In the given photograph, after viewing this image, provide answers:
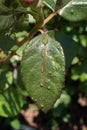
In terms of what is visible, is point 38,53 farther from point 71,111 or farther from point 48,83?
point 71,111

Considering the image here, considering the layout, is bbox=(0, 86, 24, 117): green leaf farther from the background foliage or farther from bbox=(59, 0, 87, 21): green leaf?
bbox=(59, 0, 87, 21): green leaf

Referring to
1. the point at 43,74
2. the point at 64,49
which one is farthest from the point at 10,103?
the point at 43,74

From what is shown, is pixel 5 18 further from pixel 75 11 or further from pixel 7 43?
pixel 7 43

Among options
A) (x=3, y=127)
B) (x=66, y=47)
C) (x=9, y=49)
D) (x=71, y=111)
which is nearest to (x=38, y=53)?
(x=9, y=49)

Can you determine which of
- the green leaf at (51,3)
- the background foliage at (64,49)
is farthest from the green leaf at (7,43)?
the green leaf at (51,3)

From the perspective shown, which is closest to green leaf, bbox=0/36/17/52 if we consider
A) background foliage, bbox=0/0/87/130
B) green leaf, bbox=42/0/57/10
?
background foliage, bbox=0/0/87/130

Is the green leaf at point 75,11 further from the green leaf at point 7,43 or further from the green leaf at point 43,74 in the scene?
the green leaf at point 7,43

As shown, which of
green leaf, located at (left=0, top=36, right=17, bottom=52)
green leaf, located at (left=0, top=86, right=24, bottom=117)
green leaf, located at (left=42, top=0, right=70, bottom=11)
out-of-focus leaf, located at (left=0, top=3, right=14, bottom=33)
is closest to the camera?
out-of-focus leaf, located at (left=0, top=3, right=14, bottom=33)
